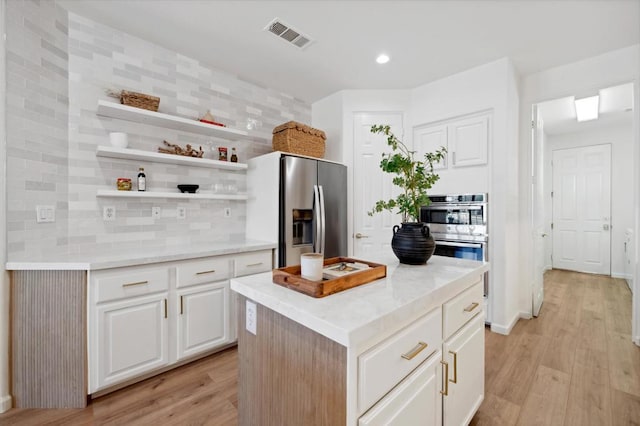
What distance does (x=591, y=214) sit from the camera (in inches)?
209

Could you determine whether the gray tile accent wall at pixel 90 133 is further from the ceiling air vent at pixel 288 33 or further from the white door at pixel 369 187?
the white door at pixel 369 187

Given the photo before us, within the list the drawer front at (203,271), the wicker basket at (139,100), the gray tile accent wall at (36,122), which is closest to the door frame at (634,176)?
the drawer front at (203,271)

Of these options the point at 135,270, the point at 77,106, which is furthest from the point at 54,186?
the point at 135,270

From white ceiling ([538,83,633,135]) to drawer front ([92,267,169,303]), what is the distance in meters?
4.27

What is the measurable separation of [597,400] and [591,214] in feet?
15.8

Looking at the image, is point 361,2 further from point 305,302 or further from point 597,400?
point 597,400

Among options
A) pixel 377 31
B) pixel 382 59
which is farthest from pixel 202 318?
pixel 382 59

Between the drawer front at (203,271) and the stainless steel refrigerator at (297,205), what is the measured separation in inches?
21.9

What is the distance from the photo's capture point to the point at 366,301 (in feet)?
3.39

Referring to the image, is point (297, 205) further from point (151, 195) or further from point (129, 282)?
point (129, 282)

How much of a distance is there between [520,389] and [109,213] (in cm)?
336

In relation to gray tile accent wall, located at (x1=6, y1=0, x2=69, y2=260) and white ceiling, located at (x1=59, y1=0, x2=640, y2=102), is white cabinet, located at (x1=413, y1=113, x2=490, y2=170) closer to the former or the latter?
white ceiling, located at (x1=59, y1=0, x2=640, y2=102)

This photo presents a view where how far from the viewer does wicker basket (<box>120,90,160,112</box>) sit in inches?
90.8

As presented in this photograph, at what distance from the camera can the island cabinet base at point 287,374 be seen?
89cm
